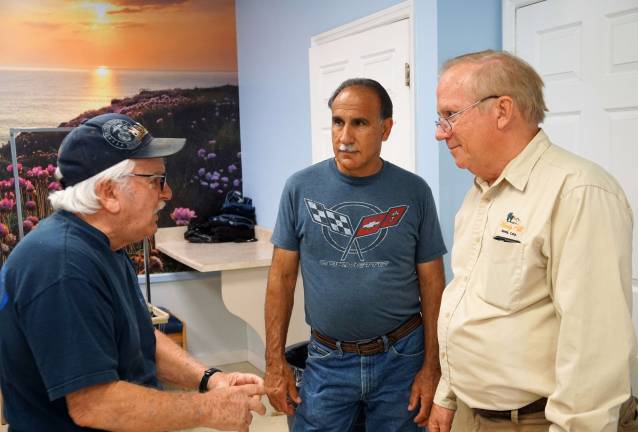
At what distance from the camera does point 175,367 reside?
1.83m

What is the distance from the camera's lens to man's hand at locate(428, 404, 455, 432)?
185cm

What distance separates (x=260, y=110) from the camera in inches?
188

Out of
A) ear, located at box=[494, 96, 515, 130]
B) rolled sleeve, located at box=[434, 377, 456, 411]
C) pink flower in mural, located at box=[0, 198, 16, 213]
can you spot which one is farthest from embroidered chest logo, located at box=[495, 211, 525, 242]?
pink flower in mural, located at box=[0, 198, 16, 213]

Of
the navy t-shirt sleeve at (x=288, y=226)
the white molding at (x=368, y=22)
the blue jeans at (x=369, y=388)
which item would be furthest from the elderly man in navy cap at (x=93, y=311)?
the white molding at (x=368, y=22)

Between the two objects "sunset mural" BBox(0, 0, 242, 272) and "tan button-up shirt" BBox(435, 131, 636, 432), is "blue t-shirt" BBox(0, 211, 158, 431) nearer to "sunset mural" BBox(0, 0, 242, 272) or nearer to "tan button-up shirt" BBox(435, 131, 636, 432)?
"tan button-up shirt" BBox(435, 131, 636, 432)

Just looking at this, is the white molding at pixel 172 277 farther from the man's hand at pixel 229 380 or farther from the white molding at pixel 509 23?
the man's hand at pixel 229 380

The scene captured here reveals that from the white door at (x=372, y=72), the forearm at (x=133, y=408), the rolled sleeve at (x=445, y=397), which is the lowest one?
the rolled sleeve at (x=445, y=397)

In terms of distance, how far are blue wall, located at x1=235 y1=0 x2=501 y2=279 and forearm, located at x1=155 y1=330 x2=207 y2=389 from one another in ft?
4.59

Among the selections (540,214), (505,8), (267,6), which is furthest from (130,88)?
(540,214)

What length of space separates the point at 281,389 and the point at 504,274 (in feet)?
3.19

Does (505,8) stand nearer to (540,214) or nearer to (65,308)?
(540,214)

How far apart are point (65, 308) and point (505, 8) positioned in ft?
7.53

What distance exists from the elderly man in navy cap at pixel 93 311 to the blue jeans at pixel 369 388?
48 cm

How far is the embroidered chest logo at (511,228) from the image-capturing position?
1.53 meters
